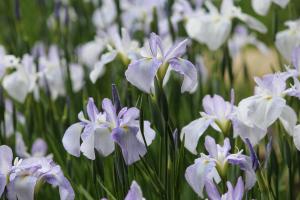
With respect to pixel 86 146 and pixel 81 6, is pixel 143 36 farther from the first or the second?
pixel 86 146

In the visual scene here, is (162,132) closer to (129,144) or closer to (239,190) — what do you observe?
(129,144)

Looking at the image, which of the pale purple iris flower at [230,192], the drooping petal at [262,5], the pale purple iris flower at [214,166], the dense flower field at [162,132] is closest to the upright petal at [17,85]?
the dense flower field at [162,132]

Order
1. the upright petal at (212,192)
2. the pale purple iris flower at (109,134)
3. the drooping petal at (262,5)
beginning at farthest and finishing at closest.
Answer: the drooping petal at (262,5), the pale purple iris flower at (109,134), the upright petal at (212,192)

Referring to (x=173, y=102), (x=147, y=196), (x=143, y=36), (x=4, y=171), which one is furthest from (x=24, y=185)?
(x=143, y=36)

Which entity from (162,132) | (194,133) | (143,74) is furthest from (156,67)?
(194,133)

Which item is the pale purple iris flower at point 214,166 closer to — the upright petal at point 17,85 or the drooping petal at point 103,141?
the drooping petal at point 103,141

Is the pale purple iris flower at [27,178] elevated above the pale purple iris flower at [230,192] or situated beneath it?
elevated above

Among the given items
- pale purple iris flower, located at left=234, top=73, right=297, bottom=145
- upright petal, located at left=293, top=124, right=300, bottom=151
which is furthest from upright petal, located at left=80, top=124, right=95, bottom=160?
upright petal, located at left=293, top=124, right=300, bottom=151
